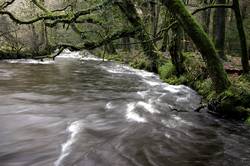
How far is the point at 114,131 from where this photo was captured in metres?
8.48

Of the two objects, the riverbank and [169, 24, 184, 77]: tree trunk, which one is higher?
[169, 24, 184, 77]: tree trunk

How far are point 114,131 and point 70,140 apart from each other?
1266 millimetres

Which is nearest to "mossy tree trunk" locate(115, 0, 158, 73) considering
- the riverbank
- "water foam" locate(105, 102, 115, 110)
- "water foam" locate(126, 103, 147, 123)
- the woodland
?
the woodland

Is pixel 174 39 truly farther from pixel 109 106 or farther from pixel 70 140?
pixel 70 140

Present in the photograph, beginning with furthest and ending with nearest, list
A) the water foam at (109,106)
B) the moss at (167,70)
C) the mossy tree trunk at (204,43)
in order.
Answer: the moss at (167,70) < the water foam at (109,106) < the mossy tree trunk at (204,43)

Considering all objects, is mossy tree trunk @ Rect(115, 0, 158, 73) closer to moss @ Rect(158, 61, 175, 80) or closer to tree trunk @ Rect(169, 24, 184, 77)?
tree trunk @ Rect(169, 24, 184, 77)

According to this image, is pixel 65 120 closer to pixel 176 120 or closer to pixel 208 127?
pixel 176 120

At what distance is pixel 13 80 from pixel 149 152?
12.3 meters

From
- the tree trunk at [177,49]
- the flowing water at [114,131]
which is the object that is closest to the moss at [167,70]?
the tree trunk at [177,49]

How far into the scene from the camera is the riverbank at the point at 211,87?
9422mm

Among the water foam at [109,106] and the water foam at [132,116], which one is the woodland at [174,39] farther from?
the water foam at [109,106]

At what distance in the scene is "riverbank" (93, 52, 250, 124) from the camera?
9422mm

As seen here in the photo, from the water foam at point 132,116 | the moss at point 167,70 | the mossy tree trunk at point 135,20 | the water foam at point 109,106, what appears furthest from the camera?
the moss at point 167,70

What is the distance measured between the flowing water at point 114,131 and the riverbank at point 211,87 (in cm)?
38
